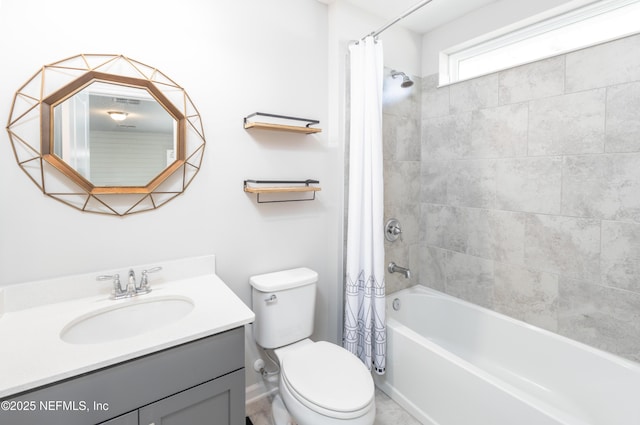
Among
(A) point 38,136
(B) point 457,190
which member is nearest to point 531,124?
(B) point 457,190

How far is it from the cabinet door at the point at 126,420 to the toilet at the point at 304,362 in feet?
2.04

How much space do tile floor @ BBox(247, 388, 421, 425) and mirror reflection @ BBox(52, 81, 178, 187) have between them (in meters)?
1.42

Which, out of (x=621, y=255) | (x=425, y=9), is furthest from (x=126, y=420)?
(x=425, y=9)

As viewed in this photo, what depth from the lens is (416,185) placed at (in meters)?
2.50

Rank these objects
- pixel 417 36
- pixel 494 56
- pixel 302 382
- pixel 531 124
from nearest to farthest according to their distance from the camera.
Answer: pixel 302 382, pixel 531 124, pixel 494 56, pixel 417 36

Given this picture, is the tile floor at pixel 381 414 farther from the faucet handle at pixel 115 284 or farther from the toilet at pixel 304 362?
the faucet handle at pixel 115 284

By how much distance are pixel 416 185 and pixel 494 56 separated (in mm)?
1047

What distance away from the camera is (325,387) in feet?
4.47

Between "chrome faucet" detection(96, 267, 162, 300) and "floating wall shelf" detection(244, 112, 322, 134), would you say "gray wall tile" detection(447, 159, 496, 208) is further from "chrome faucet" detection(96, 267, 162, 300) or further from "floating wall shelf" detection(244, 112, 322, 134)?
"chrome faucet" detection(96, 267, 162, 300)

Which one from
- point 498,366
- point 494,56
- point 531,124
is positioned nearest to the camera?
point 531,124

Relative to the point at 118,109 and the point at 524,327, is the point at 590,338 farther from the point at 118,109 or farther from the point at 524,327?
the point at 118,109

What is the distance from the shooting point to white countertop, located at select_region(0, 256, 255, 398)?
0.90m

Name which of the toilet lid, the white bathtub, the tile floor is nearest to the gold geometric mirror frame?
the toilet lid

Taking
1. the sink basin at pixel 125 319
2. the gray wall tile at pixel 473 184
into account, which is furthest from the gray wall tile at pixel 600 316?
the sink basin at pixel 125 319
